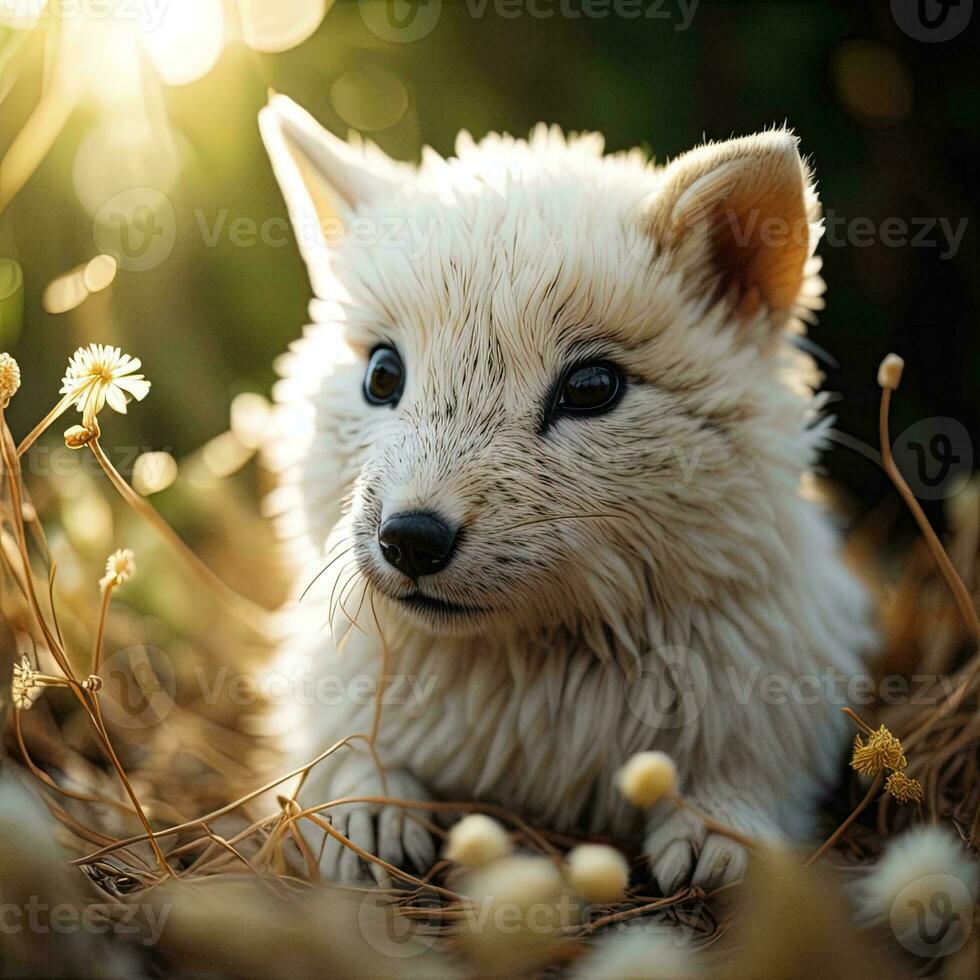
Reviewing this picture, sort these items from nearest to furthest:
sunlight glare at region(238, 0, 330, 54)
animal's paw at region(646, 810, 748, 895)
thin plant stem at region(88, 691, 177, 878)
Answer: thin plant stem at region(88, 691, 177, 878)
animal's paw at region(646, 810, 748, 895)
sunlight glare at region(238, 0, 330, 54)

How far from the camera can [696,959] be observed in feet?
3.07

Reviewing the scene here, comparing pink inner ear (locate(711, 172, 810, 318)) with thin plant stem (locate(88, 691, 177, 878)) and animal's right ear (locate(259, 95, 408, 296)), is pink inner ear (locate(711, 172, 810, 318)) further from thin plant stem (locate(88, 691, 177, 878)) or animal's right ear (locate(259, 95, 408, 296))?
thin plant stem (locate(88, 691, 177, 878))

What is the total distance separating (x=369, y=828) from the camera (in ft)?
4.10

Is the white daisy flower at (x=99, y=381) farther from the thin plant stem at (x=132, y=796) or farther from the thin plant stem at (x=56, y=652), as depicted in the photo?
the thin plant stem at (x=132, y=796)

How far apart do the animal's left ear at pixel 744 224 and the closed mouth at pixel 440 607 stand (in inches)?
19.0

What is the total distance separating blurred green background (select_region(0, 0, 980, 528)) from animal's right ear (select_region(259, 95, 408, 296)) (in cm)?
29

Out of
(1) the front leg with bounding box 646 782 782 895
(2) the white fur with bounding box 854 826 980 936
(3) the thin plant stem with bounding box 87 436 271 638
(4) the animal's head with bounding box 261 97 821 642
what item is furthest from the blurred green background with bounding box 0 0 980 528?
(2) the white fur with bounding box 854 826 980 936

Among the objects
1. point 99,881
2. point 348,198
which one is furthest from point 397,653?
point 348,198

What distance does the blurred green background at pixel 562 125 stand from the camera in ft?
5.69

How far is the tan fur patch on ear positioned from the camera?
1191 mm

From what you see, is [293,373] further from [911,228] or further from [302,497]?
[911,228]

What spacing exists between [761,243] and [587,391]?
1.01ft

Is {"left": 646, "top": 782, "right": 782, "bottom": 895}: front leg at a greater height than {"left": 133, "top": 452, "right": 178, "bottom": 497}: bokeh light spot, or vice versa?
{"left": 133, "top": 452, "right": 178, "bottom": 497}: bokeh light spot

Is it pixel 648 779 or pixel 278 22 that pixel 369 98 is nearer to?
pixel 278 22
